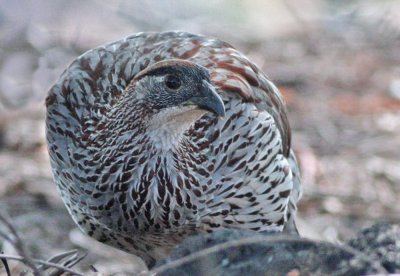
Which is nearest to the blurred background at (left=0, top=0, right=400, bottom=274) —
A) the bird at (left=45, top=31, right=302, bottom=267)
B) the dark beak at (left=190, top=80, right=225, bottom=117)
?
the bird at (left=45, top=31, right=302, bottom=267)

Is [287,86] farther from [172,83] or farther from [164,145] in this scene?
[172,83]

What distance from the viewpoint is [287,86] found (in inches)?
515

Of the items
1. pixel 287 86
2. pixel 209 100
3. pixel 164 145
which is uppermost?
pixel 209 100

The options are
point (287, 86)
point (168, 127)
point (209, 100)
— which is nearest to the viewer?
point (209, 100)

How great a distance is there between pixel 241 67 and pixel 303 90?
18.3 feet

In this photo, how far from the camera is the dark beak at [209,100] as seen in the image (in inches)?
255

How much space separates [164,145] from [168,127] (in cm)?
11

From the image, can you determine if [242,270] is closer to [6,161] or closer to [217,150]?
[217,150]

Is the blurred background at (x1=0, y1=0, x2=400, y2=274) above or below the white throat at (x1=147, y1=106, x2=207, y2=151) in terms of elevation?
below

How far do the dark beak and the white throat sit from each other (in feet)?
0.59

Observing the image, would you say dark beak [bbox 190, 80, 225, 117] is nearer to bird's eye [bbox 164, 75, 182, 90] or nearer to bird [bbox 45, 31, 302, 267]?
bird [bbox 45, 31, 302, 267]

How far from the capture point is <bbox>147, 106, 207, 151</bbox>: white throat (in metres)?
6.70

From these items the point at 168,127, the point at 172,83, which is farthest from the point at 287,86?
the point at 172,83

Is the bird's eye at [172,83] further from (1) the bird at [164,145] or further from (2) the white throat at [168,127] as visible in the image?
(2) the white throat at [168,127]
